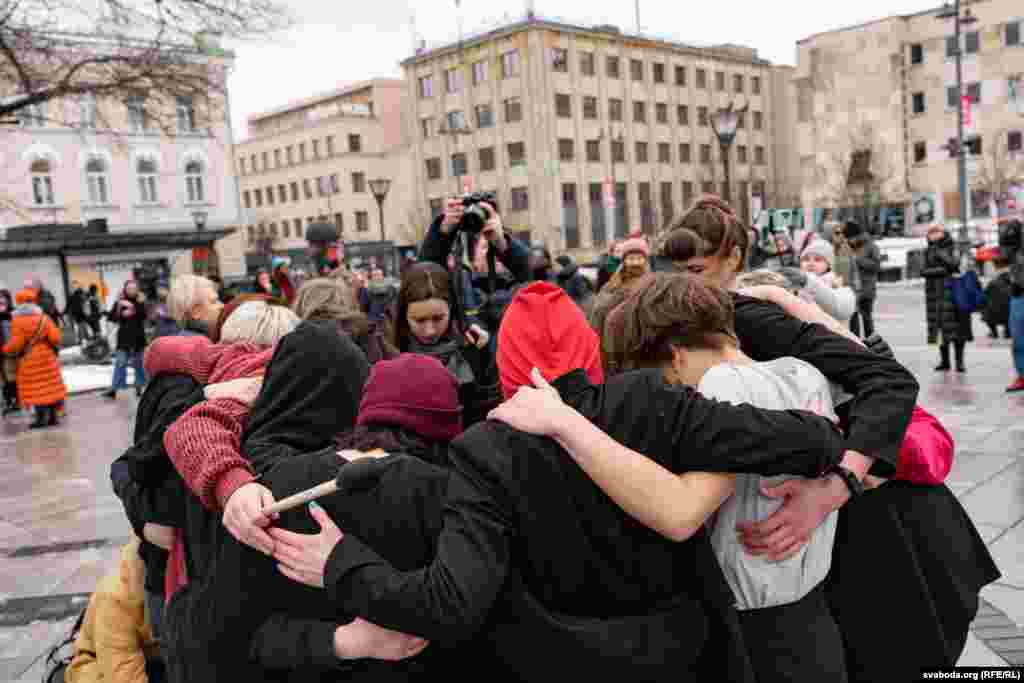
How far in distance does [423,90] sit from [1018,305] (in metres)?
56.5

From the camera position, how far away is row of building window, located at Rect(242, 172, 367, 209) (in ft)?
236

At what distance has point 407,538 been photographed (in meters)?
1.85

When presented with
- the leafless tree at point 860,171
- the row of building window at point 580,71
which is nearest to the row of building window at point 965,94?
the leafless tree at point 860,171

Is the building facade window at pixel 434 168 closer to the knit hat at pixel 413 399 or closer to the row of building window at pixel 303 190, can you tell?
the row of building window at pixel 303 190

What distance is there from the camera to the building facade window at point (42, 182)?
36.8 meters

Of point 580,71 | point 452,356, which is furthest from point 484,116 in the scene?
point 452,356

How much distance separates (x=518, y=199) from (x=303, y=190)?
1039 inches

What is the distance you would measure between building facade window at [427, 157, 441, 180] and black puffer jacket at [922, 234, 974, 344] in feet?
174

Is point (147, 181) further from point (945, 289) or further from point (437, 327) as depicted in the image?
point (437, 327)

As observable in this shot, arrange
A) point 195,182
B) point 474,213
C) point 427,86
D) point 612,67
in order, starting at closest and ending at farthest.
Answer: point 474,213, point 195,182, point 612,67, point 427,86

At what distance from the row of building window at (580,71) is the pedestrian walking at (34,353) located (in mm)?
47258

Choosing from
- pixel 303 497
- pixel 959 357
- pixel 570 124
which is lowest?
pixel 959 357

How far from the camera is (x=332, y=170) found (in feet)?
237

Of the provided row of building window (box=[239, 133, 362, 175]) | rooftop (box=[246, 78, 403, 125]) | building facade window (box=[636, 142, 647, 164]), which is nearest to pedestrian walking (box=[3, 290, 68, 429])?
building facade window (box=[636, 142, 647, 164])
